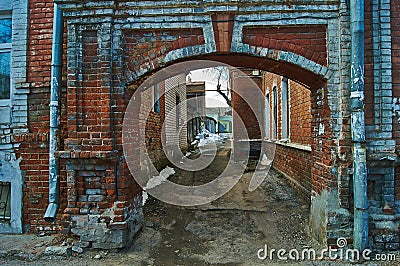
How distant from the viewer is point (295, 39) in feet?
12.6

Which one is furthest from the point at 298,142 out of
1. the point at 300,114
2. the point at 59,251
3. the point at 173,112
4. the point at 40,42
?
the point at 173,112

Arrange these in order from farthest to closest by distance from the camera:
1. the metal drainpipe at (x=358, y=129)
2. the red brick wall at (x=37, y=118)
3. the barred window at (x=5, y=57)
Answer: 1. the barred window at (x=5, y=57)
2. the red brick wall at (x=37, y=118)
3. the metal drainpipe at (x=358, y=129)

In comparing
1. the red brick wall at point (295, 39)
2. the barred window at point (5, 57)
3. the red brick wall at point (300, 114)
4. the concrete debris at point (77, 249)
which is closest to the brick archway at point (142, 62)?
the red brick wall at point (295, 39)

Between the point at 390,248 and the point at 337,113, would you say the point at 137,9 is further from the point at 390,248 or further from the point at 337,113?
the point at 390,248

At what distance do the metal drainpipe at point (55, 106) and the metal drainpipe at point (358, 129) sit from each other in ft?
Answer: 12.1

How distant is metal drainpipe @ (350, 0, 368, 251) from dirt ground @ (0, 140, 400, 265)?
516 mm

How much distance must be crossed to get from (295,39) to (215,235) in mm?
2946

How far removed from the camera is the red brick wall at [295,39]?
3805 mm

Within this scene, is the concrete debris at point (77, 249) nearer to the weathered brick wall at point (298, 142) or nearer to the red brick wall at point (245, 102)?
the weathered brick wall at point (298, 142)

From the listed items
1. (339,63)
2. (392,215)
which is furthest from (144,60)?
(392,215)

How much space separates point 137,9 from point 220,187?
512 cm

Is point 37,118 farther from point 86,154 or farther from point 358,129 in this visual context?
point 358,129

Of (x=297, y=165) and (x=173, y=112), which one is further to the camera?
(x=173, y=112)

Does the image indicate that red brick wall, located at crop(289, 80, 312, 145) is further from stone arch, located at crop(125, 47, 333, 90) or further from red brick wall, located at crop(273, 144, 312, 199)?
stone arch, located at crop(125, 47, 333, 90)
